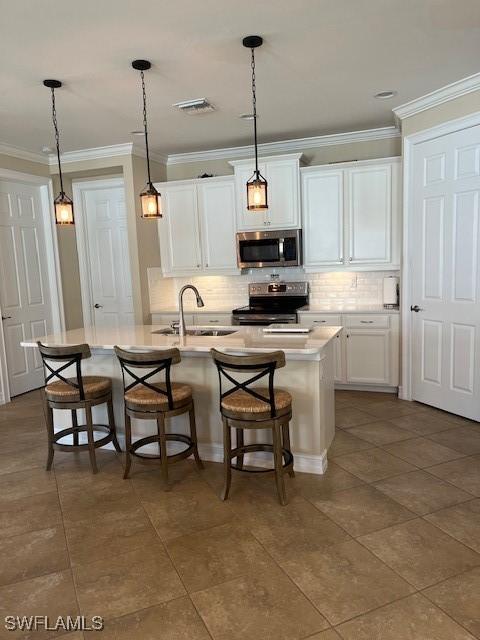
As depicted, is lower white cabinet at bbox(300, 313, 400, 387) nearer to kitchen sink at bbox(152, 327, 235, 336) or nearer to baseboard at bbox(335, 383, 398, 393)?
baseboard at bbox(335, 383, 398, 393)

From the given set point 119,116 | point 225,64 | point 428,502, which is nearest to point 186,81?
point 225,64

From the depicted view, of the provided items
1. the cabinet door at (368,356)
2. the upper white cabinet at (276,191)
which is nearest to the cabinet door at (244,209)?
the upper white cabinet at (276,191)

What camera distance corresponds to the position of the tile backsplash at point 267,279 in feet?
17.7

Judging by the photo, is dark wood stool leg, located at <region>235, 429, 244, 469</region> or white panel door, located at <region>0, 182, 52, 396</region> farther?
white panel door, located at <region>0, 182, 52, 396</region>

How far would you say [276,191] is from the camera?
523 centimetres

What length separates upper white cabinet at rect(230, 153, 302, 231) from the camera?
514cm

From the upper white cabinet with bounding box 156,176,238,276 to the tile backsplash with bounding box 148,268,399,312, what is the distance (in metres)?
0.34

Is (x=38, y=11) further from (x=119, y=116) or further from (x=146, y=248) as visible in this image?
(x=146, y=248)

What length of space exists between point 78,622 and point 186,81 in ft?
11.3

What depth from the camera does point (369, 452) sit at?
351cm

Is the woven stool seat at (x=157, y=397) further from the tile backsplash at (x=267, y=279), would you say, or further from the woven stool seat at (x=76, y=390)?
the tile backsplash at (x=267, y=279)

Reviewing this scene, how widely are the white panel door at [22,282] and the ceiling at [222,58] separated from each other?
82cm

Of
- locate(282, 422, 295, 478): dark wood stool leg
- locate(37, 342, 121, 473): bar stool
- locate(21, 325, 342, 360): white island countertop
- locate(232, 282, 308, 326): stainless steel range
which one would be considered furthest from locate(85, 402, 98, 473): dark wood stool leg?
locate(232, 282, 308, 326): stainless steel range

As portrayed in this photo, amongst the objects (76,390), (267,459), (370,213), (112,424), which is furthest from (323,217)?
(76,390)
